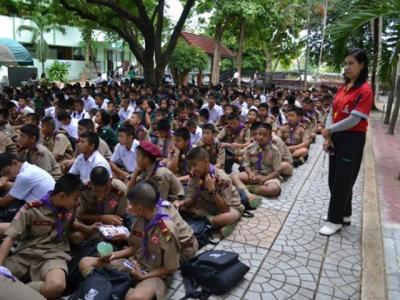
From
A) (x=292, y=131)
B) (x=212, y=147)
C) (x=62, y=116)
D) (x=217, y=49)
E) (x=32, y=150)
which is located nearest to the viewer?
(x=32, y=150)

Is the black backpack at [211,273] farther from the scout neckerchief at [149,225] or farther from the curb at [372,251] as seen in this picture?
the curb at [372,251]

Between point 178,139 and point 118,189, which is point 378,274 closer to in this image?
point 118,189

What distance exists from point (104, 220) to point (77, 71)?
28.0 metres

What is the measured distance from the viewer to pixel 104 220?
12.4 feet

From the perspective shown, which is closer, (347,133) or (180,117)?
(347,133)

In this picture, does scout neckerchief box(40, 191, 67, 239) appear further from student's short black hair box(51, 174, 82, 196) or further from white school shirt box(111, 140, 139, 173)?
white school shirt box(111, 140, 139, 173)

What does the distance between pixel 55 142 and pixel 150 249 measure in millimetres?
3374

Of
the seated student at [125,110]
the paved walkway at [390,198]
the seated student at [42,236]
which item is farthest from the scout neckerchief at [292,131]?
the seated student at [42,236]

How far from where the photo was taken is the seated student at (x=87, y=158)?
4430mm

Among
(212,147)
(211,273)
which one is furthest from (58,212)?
(212,147)

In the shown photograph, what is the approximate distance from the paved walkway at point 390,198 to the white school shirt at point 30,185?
314 cm

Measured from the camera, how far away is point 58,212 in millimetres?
3230

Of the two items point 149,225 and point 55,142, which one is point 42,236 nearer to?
point 149,225

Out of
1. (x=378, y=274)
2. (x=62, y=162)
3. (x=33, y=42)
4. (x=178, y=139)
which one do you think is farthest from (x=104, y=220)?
(x=33, y=42)
